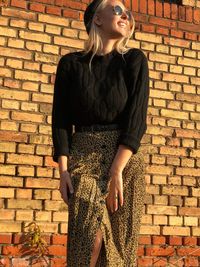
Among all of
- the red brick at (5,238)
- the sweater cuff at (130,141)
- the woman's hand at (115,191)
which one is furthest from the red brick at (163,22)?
the woman's hand at (115,191)

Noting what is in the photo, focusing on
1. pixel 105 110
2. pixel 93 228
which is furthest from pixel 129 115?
pixel 93 228

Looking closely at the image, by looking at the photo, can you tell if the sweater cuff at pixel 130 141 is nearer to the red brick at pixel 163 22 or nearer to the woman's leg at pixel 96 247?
the woman's leg at pixel 96 247

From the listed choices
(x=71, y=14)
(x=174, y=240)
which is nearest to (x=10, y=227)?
(x=174, y=240)

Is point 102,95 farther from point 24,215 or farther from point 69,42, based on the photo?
point 69,42

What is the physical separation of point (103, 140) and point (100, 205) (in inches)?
11.7

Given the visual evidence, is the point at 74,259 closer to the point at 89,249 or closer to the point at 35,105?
the point at 89,249

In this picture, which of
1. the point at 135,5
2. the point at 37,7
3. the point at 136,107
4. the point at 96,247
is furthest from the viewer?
the point at 135,5

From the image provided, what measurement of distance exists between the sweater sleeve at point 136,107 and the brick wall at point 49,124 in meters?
2.25

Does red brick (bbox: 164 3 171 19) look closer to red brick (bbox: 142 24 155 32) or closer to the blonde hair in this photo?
red brick (bbox: 142 24 155 32)

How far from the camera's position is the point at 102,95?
8.39 feet

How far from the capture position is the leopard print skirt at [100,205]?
7.91ft

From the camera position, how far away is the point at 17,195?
4.59 meters

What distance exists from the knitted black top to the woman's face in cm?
9

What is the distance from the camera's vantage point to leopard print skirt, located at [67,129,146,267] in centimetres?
241
